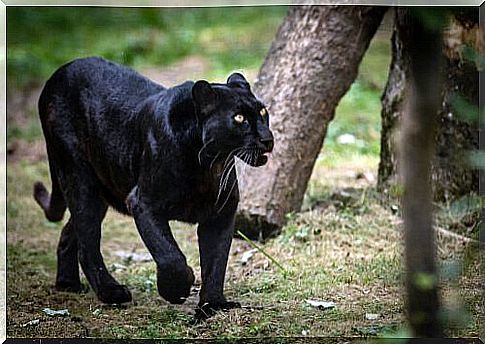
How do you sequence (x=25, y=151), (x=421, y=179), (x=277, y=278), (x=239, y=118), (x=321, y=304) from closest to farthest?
(x=421, y=179), (x=239, y=118), (x=321, y=304), (x=277, y=278), (x=25, y=151)

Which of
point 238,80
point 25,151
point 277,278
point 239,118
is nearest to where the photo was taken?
point 239,118

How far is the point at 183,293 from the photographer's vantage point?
3.04m

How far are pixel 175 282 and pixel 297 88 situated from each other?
3.84ft

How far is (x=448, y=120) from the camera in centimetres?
357

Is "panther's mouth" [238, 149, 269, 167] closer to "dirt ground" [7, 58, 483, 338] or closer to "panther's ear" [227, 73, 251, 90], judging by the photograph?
"panther's ear" [227, 73, 251, 90]

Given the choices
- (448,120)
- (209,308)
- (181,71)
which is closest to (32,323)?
(209,308)

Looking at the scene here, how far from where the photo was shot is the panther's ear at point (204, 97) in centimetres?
291

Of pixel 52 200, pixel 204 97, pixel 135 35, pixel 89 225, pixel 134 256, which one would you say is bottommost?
pixel 134 256

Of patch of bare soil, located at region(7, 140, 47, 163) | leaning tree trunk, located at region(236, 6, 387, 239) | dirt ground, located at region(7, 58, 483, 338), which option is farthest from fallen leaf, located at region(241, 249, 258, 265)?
patch of bare soil, located at region(7, 140, 47, 163)

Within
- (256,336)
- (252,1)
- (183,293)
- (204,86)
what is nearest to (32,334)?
(183,293)

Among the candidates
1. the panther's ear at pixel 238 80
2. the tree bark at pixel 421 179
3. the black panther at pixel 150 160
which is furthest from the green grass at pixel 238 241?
the tree bark at pixel 421 179

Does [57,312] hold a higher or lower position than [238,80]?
lower

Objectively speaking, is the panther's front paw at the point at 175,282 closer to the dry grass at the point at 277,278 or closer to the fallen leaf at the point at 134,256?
the dry grass at the point at 277,278

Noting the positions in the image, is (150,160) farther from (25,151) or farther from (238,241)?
(25,151)
